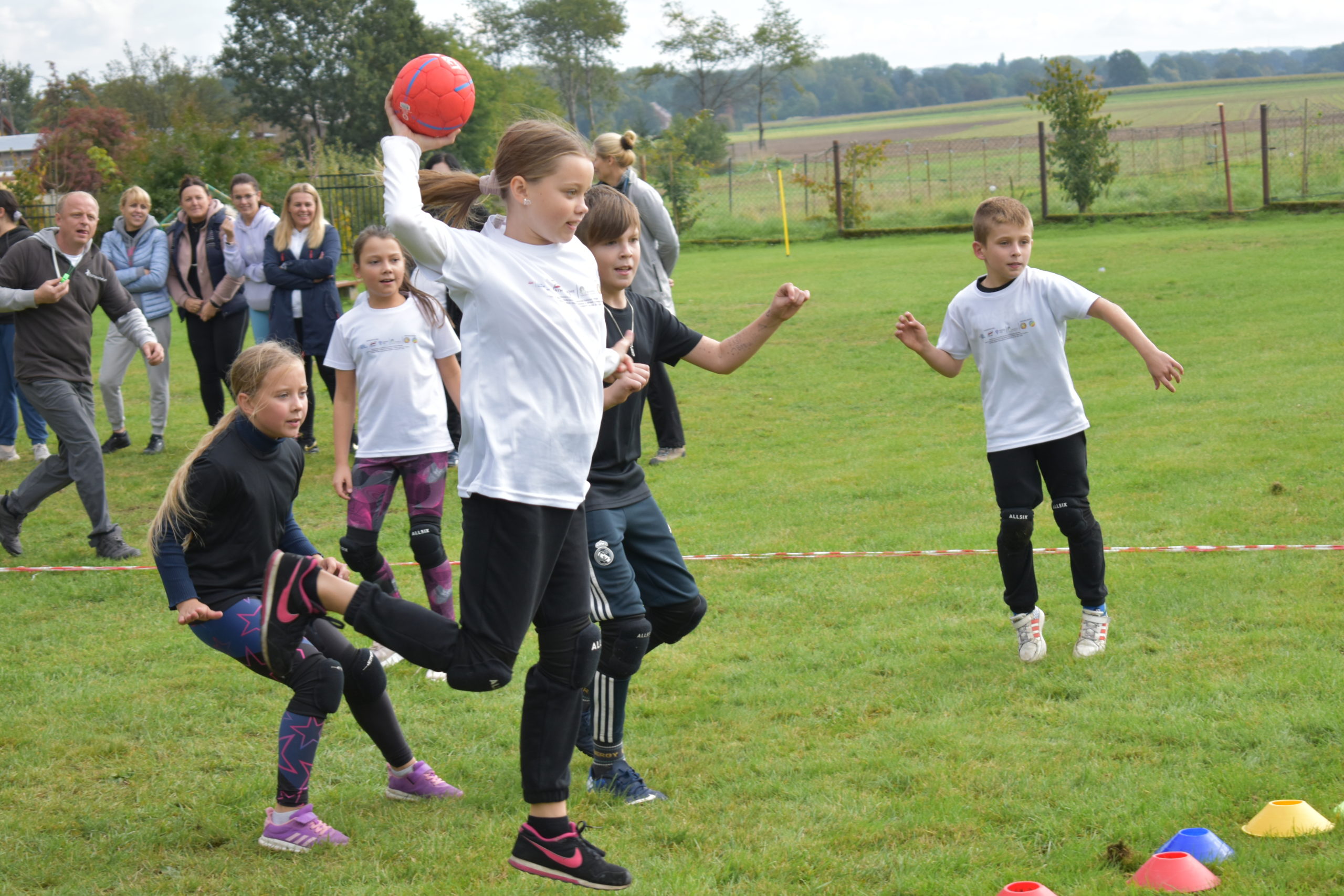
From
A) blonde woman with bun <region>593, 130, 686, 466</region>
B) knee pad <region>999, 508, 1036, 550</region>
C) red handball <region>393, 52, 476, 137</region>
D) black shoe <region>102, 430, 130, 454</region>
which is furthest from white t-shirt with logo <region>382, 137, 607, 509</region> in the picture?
black shoe <region>102, 430, 130, 454</region>

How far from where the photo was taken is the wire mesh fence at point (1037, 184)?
27109mm

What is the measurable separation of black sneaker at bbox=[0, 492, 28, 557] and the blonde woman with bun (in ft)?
14.0

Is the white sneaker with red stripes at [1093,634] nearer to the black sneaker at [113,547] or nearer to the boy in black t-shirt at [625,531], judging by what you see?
the boy in black t-shirt at [625,531]

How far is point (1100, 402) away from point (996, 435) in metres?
5.77

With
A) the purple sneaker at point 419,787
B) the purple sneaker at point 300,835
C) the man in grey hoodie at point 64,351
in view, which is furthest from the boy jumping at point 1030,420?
the man in grey hoodie at point 64,351

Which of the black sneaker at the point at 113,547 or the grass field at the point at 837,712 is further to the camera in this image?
the black sneaker at the point at 113,547

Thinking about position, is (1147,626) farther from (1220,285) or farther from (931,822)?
(1220,285)

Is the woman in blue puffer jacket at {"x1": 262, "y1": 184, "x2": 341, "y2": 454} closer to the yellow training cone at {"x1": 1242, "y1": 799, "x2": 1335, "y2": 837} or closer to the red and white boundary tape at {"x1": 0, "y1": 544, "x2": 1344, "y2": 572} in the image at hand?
the red and white boundary tape at {"x1": 0, "y1": 544, "x2": 1344, "y2": 572}

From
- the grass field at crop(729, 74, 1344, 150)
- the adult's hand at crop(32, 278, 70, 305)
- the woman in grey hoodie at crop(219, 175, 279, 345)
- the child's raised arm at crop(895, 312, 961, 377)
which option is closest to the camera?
the child's raised arm at crop(895, 312, 961, 377)

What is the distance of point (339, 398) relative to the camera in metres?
5.77

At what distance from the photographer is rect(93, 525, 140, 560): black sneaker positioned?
25.1 feet

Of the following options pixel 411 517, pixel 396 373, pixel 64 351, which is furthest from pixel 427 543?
pixel 64 351

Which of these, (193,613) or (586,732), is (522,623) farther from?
(586,732)

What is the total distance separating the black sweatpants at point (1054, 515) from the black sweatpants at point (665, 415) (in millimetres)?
4648
